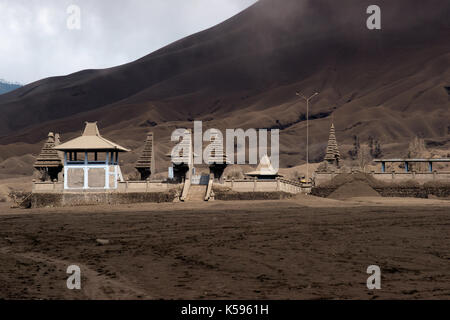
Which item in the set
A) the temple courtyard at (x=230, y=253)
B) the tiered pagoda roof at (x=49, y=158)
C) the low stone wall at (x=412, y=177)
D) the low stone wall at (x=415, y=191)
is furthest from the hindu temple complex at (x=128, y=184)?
the low stone wall at (x=412, y=177)

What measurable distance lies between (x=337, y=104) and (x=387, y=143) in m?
54.2

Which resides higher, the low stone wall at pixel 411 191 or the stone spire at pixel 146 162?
the stone spire at pixel 146 162

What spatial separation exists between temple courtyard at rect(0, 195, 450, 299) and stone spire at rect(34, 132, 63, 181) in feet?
50.6

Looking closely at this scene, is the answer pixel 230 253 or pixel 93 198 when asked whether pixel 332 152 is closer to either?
pixel 93 198

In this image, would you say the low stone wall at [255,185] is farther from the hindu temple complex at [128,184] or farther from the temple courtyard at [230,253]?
the temple courtyard at [230,253]

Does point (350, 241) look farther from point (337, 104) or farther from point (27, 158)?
point (337, 104)

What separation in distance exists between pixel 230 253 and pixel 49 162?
40386mm

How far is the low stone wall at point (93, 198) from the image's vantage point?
56.8 metres

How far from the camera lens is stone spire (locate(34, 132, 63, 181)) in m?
63.9

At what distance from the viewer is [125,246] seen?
1203 inches

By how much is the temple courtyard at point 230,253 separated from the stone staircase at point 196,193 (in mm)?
8017

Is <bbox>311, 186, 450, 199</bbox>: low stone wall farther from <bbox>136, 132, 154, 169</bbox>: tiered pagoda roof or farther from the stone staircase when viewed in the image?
<bbox>136, 132, 154, 169</bbox>: tiered pagoda roof

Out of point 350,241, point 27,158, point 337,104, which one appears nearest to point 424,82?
point 337,104

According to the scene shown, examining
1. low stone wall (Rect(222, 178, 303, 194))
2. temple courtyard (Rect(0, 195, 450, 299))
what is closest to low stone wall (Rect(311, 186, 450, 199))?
low stone wall (Rect(222, 178, 303, 194))
